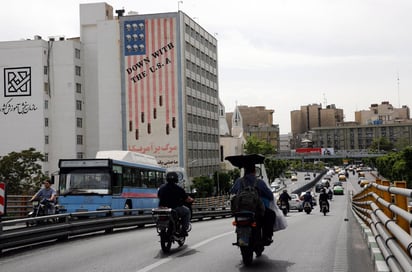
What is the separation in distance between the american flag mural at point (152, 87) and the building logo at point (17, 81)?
14.8 m

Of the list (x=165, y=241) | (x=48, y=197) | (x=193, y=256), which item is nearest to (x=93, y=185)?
(x=48, y=197)

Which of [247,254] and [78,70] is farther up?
[78,70]

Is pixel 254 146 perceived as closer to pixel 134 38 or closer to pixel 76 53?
pixel 134 38

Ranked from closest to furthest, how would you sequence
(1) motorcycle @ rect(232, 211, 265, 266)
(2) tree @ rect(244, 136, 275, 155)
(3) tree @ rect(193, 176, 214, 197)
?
(1) motorcycle @ rect(232, 211, 265, 266), (3) tree @ rect(193, 176, 214, 197), (2) tree @ rect(244, 136, 275, 155)

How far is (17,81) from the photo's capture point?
3725 inches

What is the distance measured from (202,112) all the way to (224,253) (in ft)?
307

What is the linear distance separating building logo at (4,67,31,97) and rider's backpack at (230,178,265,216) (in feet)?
291

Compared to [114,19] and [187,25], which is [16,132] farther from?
[187,25]

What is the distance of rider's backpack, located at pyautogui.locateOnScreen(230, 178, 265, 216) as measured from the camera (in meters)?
9.80

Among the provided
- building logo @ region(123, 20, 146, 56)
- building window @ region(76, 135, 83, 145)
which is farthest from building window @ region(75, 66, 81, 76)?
building window @ region(76, 135, 83, 145)

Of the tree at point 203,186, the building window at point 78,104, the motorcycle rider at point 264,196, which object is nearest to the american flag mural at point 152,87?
the tree at point 203,186

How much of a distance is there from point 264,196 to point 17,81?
8981 centimetres

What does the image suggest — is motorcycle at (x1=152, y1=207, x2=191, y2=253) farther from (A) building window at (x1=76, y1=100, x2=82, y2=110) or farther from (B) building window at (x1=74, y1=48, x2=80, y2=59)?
(B) building window at (x1=74, y1=48, x2=80, y2=59)

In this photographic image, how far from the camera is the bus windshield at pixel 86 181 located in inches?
1026
